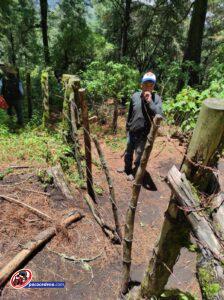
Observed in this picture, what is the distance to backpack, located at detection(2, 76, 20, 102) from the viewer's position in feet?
29.5

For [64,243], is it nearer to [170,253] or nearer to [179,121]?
[170,253]

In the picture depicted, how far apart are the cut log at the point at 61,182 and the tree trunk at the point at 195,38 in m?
7.56

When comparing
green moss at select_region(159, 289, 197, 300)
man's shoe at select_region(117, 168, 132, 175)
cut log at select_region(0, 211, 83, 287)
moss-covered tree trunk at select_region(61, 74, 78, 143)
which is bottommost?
man's shoe at select_region(117, 168, 132, 175)

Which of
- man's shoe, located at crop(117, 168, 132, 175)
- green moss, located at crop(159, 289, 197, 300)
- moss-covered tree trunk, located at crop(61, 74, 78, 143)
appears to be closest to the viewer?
green moss, located at crop(159, 289, 197, 300)

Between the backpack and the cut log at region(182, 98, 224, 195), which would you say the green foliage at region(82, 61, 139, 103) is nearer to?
the backpack

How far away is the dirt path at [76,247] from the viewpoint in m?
3.69

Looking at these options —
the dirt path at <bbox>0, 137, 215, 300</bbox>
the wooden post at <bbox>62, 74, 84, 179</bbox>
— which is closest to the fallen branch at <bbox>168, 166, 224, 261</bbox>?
the dirt path at <bbox>0, 137, 215, 300</bbox>

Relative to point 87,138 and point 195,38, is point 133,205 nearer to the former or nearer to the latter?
point 87,138

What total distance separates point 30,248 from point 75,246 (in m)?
0.68

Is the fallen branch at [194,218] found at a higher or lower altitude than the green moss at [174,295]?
higher

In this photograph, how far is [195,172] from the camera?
204 centimetres

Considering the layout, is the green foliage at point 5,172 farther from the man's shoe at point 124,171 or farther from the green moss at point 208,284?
the green moss at point 208,284

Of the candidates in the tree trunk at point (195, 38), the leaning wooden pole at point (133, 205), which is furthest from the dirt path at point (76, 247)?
the tree trunk at point (195, 38)

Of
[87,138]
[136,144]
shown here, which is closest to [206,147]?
[87,138]
